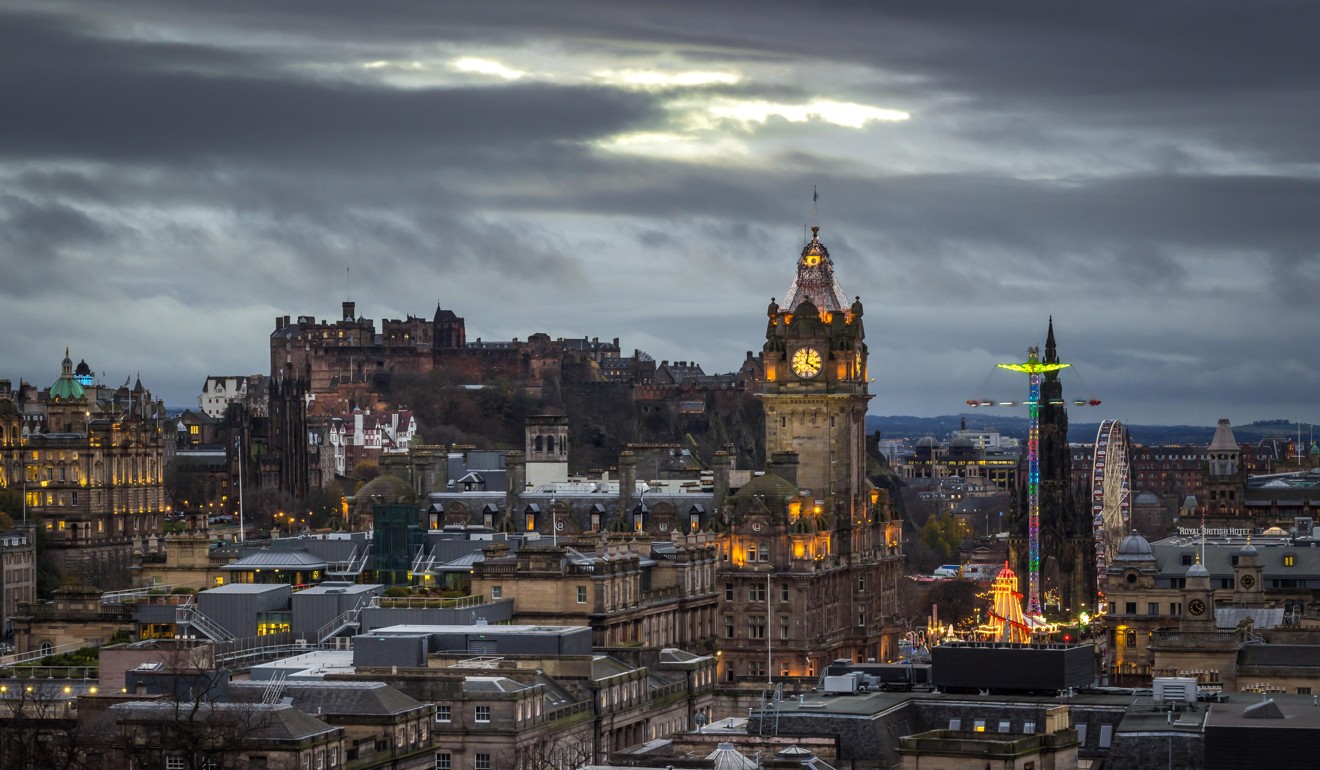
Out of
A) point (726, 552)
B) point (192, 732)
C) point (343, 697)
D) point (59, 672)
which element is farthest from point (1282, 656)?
point (192, 732)

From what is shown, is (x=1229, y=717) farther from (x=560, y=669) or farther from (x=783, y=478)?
(x=783, y=478)

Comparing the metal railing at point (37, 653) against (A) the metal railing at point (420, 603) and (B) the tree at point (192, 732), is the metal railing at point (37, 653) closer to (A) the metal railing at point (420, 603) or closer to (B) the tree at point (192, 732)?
(A) the metal railing at point (420, 603)

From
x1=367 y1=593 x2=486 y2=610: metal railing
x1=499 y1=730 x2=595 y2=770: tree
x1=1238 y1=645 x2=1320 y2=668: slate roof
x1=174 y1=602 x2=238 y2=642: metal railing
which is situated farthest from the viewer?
x1=174 y1=602 x2=238 y2=642: metal railing

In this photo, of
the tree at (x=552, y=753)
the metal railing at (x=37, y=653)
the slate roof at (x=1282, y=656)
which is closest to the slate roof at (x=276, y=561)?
the metal railing at (x=37, y=653)

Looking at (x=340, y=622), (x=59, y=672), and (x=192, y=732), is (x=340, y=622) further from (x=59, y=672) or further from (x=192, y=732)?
(x=192, y=732)

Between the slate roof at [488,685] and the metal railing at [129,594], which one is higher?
the metal railing at [129,594]

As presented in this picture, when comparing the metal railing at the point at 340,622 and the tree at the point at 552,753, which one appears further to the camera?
the metal railing at the point at 340,622

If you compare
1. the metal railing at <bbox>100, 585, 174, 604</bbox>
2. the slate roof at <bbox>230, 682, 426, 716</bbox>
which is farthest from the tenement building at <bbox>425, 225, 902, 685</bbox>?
the slate roof at <bbox>230, 682, 426, 716</bbox>

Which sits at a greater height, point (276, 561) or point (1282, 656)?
point (276, 561)

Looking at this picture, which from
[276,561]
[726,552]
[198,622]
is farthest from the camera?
[726,552]

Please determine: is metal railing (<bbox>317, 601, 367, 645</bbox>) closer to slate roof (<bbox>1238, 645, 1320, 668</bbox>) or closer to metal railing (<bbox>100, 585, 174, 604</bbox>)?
metal railing (<bbox>100, 585, 174, 604</bbox>)

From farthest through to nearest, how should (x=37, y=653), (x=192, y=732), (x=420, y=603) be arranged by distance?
1. (x=37, y=653)
2. (x=420, y=603)
3. (x=192, y=732)

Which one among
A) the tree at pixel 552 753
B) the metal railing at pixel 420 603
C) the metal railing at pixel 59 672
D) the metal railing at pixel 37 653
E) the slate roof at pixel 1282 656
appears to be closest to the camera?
the tree at pixel 552 753

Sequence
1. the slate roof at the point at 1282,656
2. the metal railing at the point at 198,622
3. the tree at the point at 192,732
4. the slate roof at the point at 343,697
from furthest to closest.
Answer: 1. the metal railing at the point at 198,622
2. the slate roof at the point at 1282,656
3. the slate roof at the point at 343,697
4. the tree at the point at 192,732
